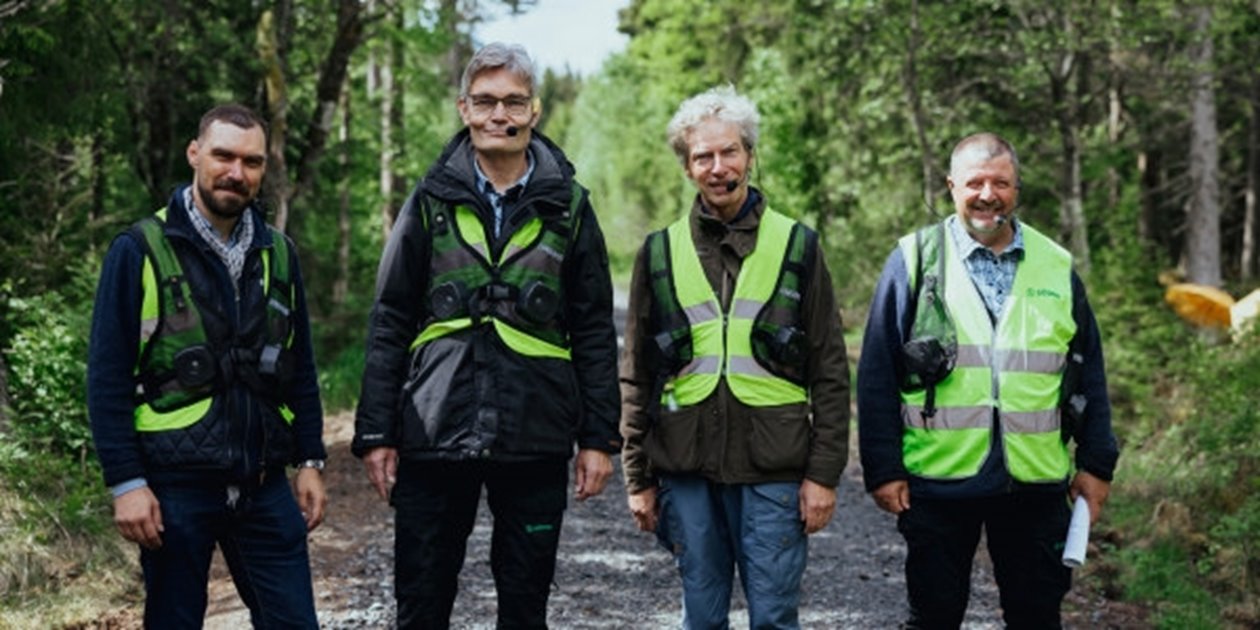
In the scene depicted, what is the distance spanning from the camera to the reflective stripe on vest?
4.32 meters

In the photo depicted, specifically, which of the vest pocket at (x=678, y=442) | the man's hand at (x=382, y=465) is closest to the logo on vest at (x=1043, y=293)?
the vest pocket at (x=678, y=442)

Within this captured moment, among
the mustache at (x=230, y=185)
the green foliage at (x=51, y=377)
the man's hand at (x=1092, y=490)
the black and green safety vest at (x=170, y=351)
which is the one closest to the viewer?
the black and green safety vest at (x=170, y=351)

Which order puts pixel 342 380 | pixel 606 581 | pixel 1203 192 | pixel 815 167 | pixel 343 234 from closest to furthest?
pixel 606 581 < pixel 342 380 < pixel 1203 192 < pixel 343 234 < pixel 815 167

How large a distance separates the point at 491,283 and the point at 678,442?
0.87 m

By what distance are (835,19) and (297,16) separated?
26.8 feet

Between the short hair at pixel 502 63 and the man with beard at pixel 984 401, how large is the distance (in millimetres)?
1449

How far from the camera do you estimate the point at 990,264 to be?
4574 mm

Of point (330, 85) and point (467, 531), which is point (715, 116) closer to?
point (467, 531)

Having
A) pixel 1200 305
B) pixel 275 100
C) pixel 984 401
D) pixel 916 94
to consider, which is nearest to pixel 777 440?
pixel 984 401

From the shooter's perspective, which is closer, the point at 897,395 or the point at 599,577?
the point at 897,395

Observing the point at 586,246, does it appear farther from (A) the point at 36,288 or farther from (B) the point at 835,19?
(B) the point at 835,19

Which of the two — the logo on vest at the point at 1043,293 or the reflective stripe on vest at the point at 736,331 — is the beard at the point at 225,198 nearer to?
the reflective stripe on vest at the point at 736,331

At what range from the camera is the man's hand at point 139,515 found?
3.86 m

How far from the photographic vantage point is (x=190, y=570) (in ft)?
13.3
